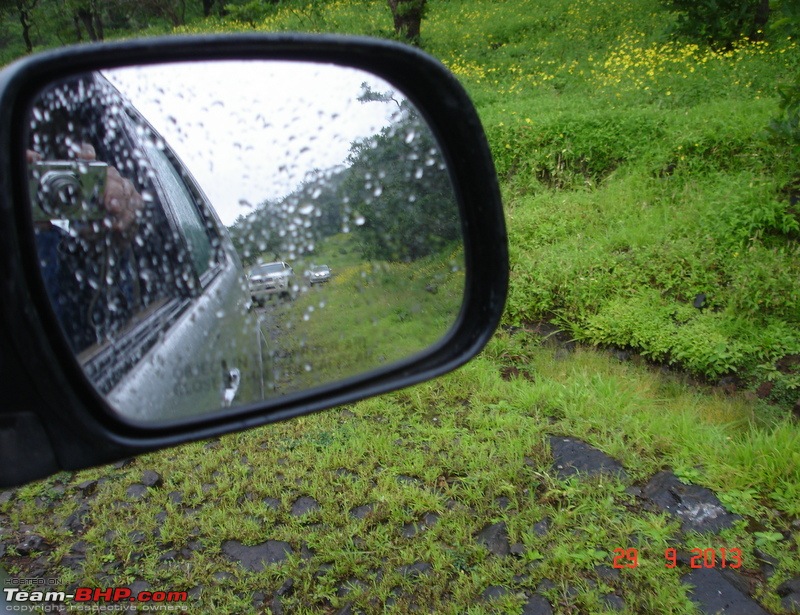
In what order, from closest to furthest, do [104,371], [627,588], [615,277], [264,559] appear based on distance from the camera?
[104,371]
[627,588]
[264,559]
[615,277]

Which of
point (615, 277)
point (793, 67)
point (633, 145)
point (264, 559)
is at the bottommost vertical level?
point (264, 559)

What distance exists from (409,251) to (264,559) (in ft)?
5.32

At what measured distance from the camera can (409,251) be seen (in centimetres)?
158

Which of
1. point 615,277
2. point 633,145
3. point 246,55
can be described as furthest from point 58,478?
point 633,145

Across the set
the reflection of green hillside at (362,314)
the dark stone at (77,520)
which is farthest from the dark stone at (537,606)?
the dark stone at (77,520)

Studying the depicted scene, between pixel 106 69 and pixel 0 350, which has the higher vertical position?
pixel 106 69

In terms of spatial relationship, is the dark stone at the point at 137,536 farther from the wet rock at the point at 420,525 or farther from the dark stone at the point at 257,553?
the wet rock at the point at 420,525

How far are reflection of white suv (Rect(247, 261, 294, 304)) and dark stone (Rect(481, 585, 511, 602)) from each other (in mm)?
1536

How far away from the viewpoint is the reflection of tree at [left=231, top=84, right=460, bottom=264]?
4.50 ft

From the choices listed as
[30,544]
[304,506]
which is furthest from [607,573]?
[30,544]

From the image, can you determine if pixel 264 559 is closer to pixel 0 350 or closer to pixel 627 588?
pixel 627 588

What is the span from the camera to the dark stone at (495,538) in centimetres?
254

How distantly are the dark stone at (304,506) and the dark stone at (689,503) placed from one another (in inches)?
56.0

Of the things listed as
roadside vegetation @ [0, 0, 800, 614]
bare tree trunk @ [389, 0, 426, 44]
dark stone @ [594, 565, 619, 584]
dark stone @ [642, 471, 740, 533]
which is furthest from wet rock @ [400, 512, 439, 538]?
bare tree trunk @ [389, 0, 426, 44]
